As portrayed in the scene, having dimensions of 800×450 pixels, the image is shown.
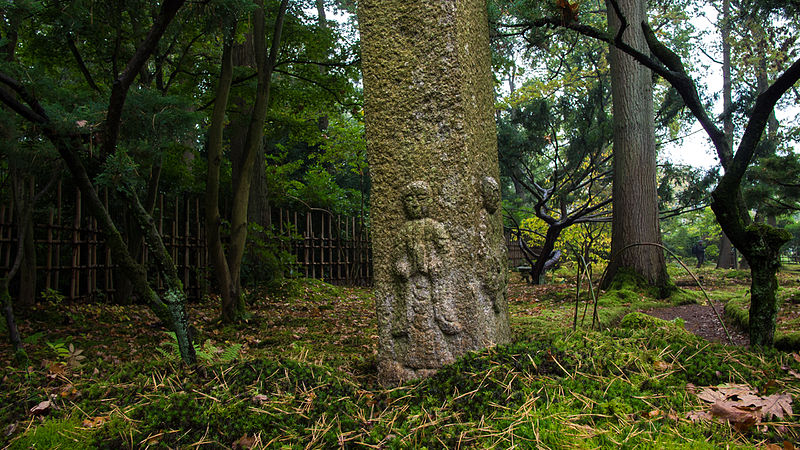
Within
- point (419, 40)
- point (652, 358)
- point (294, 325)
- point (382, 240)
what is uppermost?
point (419, 40)

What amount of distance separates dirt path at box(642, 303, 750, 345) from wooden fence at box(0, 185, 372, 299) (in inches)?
224

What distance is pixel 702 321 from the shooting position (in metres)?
4.93

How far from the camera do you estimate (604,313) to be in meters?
4.51

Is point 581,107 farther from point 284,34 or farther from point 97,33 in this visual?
point 97,33

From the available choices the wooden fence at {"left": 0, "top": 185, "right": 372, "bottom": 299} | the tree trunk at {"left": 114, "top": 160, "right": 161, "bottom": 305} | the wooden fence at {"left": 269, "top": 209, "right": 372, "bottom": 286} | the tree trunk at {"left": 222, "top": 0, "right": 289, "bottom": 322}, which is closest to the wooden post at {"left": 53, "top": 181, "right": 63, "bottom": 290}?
the wooden fence at {"left": 0, "top": 185, "right": 372, "bottom": 299}

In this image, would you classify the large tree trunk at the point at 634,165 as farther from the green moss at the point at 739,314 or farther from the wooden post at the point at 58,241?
the wooden post at the point at 58,241

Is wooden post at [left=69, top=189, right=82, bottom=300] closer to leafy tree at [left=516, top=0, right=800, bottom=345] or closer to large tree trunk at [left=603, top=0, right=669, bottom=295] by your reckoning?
leafy tree at [left=516, top=0, right=800, bottom=345]

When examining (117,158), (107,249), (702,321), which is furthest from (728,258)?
(117,158)

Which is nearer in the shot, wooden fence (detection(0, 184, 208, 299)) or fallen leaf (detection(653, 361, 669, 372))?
fallen leaf (detection(653, 361, 669, 372))

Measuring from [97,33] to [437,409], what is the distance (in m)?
5.02

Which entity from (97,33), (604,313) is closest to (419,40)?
(604,313)

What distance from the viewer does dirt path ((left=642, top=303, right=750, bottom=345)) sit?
4.08 metres

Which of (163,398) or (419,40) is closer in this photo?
(163,398)

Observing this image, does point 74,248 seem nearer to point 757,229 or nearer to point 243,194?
point 243,194
